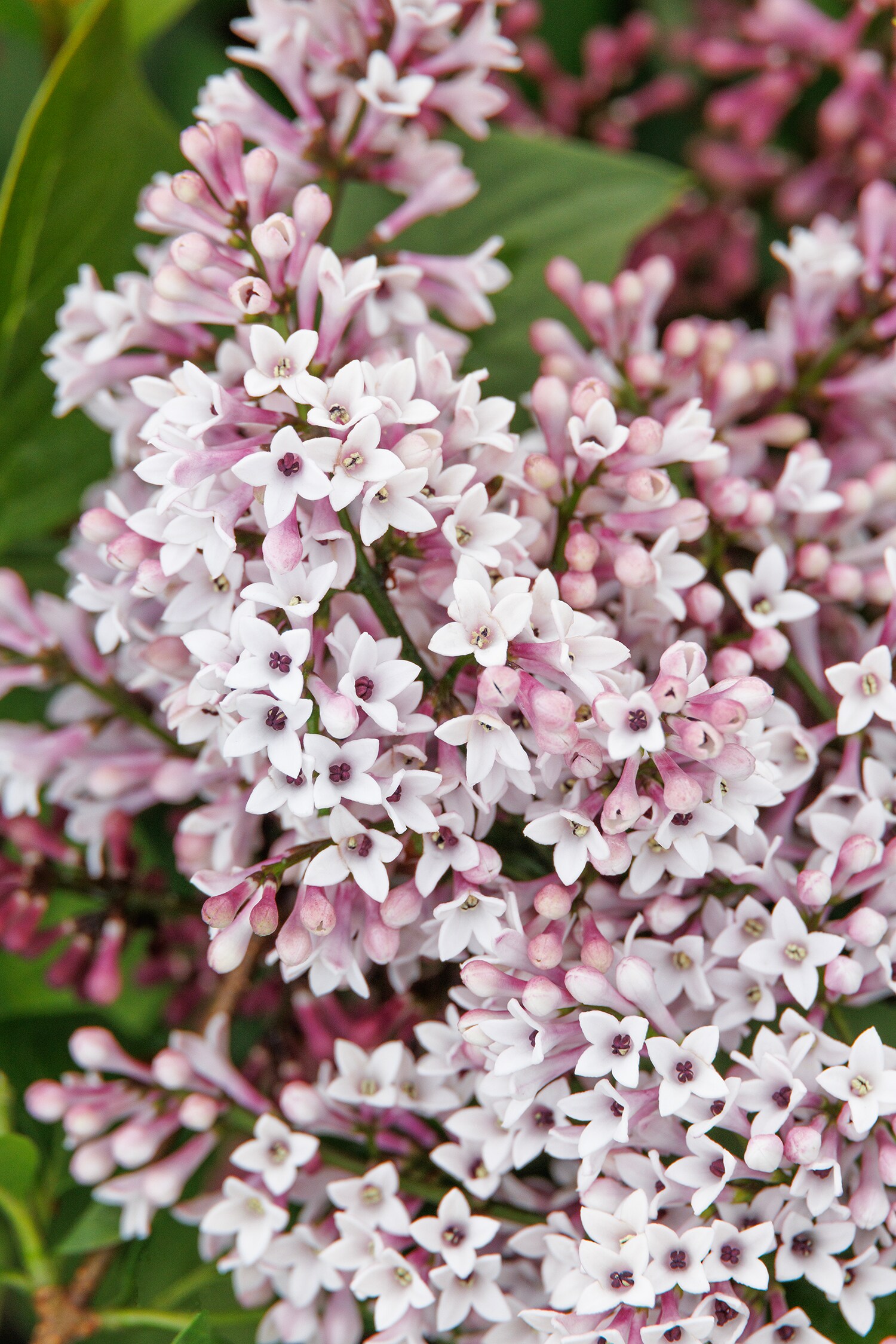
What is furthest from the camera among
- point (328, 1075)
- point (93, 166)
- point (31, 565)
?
point (31, 565)

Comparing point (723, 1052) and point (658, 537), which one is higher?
point (658, 537)

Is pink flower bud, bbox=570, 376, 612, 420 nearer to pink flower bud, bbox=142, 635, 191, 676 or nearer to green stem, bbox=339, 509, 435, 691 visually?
green stem, bbox=339, 509, 435, 691

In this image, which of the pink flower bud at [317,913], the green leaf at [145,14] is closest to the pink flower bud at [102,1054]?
the pink flower bud at [317,913]

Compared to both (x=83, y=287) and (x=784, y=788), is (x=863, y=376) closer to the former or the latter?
(x=784, y=788)

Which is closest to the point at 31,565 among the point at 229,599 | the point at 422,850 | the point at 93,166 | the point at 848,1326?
the point at 93,166

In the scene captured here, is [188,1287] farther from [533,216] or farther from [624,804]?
[533,216]

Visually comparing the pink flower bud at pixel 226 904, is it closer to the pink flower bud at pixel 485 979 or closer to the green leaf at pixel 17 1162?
the pink flower bud at pixel 485 979

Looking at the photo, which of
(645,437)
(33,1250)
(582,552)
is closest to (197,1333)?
(33,1250)
